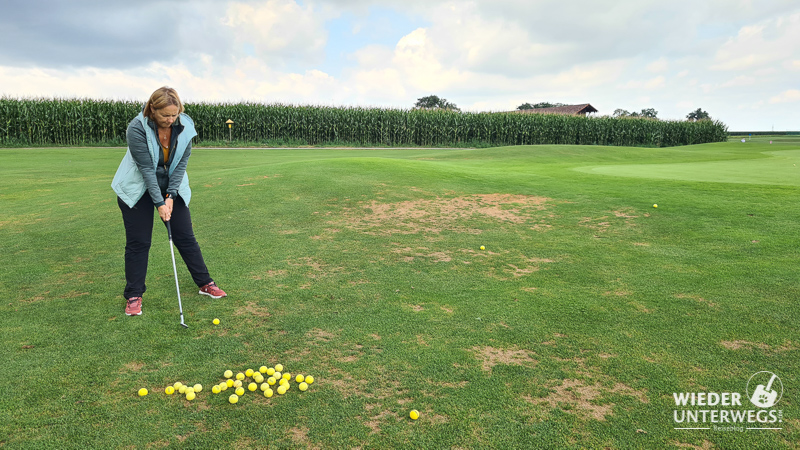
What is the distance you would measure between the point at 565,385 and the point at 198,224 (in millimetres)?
7690

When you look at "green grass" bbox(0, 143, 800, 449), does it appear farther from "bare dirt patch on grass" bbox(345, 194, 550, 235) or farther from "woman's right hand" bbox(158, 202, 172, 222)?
"woman's right hand" bbox(158, 202, 172, 222)

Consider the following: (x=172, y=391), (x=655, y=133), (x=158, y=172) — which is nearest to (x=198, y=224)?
(x=158, y=172)

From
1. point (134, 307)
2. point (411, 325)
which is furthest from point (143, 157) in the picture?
point (411, 325)

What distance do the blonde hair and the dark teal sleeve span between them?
16cm

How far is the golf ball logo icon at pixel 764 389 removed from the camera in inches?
139

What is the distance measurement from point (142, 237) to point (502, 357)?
4145 millimetres

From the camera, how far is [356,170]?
14.7m

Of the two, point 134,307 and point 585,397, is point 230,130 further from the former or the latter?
point 585,397

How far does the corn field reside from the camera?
3506 centimetres

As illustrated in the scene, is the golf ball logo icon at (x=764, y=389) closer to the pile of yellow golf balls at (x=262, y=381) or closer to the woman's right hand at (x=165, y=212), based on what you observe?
the pile of yellow golf balls at (x=262, y=381)

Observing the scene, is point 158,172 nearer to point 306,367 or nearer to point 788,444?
point 306,367

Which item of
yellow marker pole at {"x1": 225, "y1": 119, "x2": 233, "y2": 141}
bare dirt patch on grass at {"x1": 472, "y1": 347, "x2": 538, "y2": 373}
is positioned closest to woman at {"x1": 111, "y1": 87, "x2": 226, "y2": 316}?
bare dirt patch on grass at {"x1": 472, "y1": 347, "x2": 538, "y2": 373}

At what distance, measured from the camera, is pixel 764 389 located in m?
3.67

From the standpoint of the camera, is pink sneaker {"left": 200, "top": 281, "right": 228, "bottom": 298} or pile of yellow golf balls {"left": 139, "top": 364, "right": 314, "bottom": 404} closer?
pile of yellow golf balls {"left": 139, "top": 364, "right": 314, "bottom": 404}
